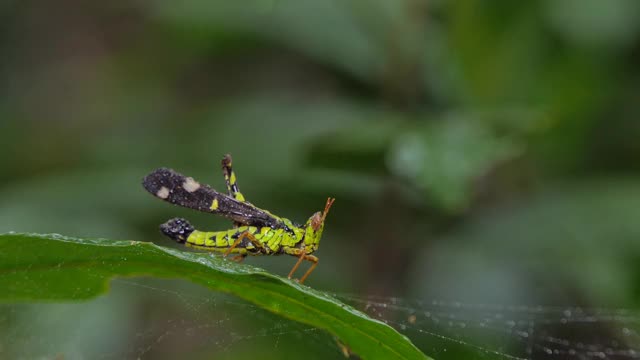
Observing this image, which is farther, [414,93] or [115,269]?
[414,93]

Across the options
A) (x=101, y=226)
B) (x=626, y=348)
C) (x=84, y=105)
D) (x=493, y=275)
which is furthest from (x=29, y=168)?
(x=626, y=348)

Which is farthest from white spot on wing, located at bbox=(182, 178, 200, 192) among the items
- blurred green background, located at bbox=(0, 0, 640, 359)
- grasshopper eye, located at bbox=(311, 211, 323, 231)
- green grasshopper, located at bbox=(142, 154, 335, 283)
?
blurred green background, located at bbox=(0, 0, 640, 359)

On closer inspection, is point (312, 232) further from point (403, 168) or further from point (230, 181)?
point (403, 168)

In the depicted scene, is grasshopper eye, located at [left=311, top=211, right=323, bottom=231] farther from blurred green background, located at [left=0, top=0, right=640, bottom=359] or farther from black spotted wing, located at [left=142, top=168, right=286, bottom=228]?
blurred green background, located at [left=0, top=0, right=640, bottom=359]

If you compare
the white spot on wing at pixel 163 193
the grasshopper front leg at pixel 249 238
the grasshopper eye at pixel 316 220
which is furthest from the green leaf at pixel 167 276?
the grasshopper eye at pixel 316 220

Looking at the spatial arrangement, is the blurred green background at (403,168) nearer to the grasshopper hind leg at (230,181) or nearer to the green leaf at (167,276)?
the grasshopper hind leg at (230,181)

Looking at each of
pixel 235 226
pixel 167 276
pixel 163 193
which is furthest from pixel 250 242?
pixel 167 276

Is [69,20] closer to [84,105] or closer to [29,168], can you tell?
[84,105]
